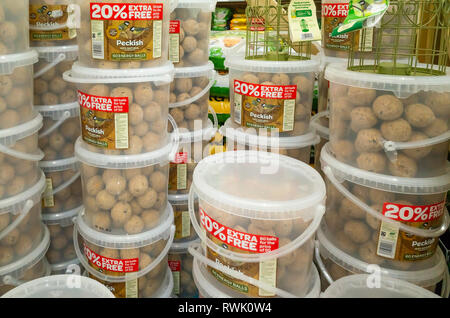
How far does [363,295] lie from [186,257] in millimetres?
798

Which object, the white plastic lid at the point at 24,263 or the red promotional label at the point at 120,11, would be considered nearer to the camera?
the red promotional label at the point at 120,11

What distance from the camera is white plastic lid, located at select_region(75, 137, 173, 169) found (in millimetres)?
1164

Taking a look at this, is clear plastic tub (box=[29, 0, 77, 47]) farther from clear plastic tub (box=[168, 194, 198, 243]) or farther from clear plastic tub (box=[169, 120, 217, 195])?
clear plastic tub (box=[168, 194, 198, 243])

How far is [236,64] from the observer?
1.33 meters

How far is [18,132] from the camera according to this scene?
1146mm

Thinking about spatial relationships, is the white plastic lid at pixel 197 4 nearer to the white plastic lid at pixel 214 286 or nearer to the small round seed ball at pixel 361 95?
the small round seed ball at pixel 361 95

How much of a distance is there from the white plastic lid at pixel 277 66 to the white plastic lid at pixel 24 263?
0.82 metres

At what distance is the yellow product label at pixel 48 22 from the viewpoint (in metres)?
1.28

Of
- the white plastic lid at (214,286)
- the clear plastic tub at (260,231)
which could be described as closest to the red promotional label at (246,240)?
the clear plastic tub at (260,231)

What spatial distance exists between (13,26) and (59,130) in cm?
41

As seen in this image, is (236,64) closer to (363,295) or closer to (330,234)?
(330,234)

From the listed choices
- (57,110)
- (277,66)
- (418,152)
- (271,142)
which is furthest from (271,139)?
(57,110)
